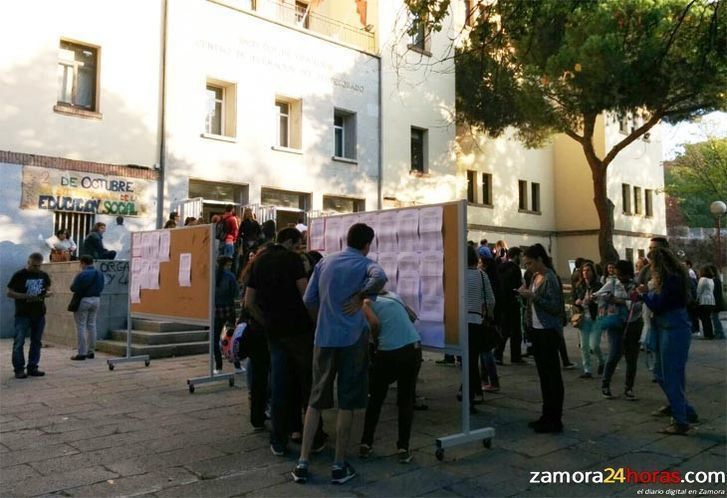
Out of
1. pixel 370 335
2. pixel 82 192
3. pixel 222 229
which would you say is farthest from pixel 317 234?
pixel 82 192

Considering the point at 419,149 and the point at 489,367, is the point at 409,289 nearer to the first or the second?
the point at 489,367

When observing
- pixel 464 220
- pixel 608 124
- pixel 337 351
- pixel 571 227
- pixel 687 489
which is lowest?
pixel 687 489

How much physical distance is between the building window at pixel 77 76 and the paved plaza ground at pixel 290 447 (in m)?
9.14

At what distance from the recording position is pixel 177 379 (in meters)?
8.98

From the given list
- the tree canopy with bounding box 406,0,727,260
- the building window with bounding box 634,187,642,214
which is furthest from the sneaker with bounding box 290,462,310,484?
the building window with bounding box 634,187,642,214

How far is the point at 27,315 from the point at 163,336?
2770 mm

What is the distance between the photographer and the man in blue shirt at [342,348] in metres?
4.60

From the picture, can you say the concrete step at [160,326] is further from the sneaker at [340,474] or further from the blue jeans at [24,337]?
the sneaker at [340,474]

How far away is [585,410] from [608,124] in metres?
27.2

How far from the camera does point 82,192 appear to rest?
14891mm

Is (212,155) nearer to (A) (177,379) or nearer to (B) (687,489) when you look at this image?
(A) (177,379)

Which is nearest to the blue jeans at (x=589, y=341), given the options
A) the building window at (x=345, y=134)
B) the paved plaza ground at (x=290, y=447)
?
the paved plaza ground at (x=290, y=447)

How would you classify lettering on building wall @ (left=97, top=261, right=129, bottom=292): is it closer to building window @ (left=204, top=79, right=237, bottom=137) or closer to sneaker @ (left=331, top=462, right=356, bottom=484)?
building window @ (left=204, top=79, right=237, bottom=137)

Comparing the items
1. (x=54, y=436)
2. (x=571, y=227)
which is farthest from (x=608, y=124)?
Result: (x=54, y=436)
